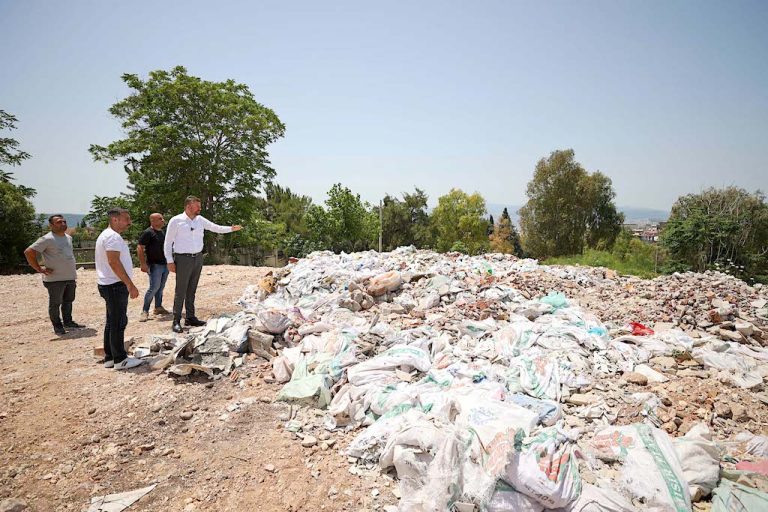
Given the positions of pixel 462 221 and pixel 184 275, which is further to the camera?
pixel 462 221

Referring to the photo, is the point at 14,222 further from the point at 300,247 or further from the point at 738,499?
the point at 738,499

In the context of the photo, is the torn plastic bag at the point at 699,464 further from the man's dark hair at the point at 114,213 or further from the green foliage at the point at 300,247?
the green foliage at the point at 300,247

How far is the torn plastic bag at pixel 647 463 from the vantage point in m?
1.95

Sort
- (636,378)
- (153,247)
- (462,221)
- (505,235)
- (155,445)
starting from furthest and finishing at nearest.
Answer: (505,235)
(462,221)
(153,247)
(636,378)
(155,445)

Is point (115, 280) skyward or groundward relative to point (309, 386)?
skyward

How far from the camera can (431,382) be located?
10.4 ft

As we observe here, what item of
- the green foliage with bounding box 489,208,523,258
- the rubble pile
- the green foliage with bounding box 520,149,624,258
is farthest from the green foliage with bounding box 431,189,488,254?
the rubble pile

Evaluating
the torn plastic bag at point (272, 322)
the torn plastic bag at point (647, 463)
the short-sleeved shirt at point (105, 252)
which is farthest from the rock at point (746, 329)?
the short-sleeved shirt at point (105, 252)

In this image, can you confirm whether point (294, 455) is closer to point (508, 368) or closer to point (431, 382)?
point (431, 382)

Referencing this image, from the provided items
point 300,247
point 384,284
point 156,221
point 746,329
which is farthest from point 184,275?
point 300,247

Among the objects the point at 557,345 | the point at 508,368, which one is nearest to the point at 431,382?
the point at 508,368

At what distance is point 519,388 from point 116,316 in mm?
3721

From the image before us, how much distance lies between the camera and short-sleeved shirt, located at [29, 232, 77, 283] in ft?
14.0

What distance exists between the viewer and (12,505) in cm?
189
